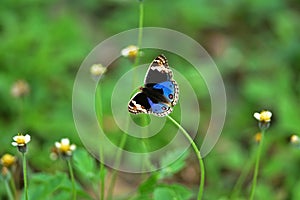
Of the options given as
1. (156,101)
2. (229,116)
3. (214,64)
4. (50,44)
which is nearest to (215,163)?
(229,116)

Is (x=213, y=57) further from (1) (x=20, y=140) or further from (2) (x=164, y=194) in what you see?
(1) (x=20, y=140)

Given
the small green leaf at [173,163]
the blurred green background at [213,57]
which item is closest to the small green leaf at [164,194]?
the small green leaf at [173,163]

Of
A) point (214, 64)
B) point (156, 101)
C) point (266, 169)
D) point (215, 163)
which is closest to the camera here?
point (156, 101)

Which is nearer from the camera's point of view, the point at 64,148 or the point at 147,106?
the point at 147,106

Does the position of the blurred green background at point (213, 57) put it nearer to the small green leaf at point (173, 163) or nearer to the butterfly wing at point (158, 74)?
the small green leaf at point (173, 163)

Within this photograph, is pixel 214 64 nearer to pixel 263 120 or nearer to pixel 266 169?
pixel 266 169

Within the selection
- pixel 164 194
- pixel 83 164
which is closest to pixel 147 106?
pixel 164 194
